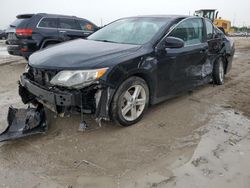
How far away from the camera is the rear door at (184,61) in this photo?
4.18m

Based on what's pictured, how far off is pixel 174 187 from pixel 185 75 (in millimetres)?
2533

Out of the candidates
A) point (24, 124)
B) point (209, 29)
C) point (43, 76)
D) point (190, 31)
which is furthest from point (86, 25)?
point (24, 124)

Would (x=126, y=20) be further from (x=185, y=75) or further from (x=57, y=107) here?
(x=57, y=107)

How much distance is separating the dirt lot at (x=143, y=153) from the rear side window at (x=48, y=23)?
4672mm

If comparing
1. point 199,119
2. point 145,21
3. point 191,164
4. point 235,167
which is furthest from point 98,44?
point 235,167

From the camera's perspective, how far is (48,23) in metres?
8.70

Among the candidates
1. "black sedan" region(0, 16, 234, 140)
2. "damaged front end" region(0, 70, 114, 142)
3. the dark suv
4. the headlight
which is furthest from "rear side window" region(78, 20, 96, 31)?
the headlight

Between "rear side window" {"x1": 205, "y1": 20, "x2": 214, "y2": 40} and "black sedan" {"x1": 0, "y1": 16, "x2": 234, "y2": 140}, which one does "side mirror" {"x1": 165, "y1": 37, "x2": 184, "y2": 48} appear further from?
"rear side window" {"x1": 205, "y1": 20, "x2": 214, "y2": 40}

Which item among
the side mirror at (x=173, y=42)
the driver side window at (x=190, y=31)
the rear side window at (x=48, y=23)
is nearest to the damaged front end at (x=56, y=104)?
the side mirror at (x=173, y=42)

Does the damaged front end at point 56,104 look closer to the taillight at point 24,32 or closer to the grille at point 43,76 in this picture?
the grille at point 43,76

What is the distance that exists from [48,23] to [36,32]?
2.31 ft

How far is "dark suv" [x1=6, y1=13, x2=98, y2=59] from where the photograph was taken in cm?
808

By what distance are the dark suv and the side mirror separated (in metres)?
5.40

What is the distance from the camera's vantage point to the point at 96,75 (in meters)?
3.22
